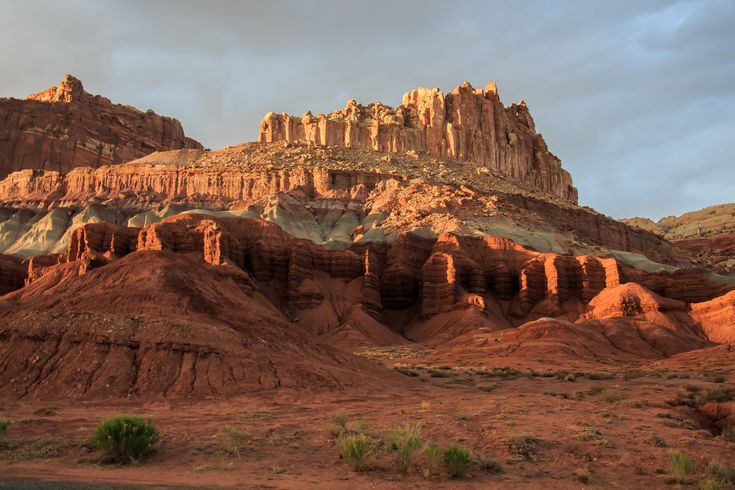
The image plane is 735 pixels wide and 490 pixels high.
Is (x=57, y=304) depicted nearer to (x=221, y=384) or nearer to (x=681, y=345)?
(x=221, y=384)

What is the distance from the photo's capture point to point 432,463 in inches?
563

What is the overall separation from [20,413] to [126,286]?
11.5 metres

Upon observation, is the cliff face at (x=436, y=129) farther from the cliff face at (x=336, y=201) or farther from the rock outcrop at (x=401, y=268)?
the rock outcrop at (x=401, y=268)

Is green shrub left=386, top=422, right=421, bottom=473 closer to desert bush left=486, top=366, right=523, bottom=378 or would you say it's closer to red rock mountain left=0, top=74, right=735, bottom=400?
red rock mountain left=0, top=74, right=735, bottom=400

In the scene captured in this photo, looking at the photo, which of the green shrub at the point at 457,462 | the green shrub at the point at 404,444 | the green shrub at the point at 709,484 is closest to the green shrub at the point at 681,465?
the green shrub at the point at 709,484

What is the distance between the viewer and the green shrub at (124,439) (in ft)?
48.2

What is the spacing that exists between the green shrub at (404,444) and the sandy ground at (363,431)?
22 cm

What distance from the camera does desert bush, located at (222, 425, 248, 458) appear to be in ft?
51.4

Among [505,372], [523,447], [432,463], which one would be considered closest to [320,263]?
[505,372]

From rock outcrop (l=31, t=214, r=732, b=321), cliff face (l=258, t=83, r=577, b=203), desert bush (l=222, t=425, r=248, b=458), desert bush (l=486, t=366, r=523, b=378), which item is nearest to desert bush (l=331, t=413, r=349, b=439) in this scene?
desert bush (l=222, t=425, r=248, b=458)

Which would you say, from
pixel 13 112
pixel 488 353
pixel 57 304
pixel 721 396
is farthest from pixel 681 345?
pixel 13 112

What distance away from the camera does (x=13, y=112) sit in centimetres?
13738

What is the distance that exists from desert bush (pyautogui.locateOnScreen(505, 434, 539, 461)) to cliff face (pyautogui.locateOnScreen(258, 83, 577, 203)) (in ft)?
327

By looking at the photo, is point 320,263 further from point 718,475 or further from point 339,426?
point 718,475
